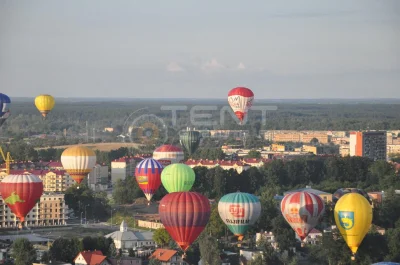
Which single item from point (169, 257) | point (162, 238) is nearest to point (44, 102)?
point (162, 238)

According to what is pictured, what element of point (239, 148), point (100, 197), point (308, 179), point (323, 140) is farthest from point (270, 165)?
point (323, 140)

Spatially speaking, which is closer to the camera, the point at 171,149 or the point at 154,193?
the point at 154,193

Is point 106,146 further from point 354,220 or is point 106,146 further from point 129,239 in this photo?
point 354,220

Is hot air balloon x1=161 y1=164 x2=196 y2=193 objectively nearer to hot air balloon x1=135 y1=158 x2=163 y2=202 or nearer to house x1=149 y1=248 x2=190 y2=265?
hot air balloon x1=135 y1=158 x2=163 y2=202

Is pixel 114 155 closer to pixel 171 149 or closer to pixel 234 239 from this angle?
pixel 171 149

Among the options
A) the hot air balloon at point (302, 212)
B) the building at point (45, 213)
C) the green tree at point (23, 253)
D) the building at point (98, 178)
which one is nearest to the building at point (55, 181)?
the building at point (98, 178)

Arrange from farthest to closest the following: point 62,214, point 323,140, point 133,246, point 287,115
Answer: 1. point 287,115
2. point 323,140
3. point 62,214
4. point 133,246

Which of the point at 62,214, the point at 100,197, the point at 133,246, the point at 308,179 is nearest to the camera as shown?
the point at 133,246
